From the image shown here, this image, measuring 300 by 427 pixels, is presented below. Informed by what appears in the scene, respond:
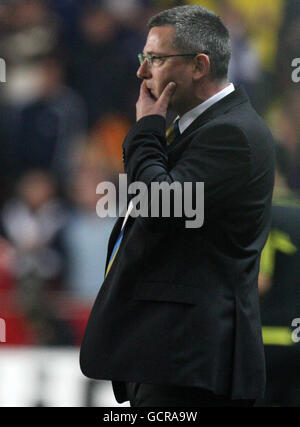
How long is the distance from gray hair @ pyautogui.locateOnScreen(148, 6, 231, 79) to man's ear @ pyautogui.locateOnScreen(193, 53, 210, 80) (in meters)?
0.02

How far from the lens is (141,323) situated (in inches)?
81.0

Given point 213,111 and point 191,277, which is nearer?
point 191,277

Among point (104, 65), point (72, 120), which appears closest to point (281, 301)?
point (72, 120)

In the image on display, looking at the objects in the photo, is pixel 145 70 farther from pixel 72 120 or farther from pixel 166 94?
pixel 72 120

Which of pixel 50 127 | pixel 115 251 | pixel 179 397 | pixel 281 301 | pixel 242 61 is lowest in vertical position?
pixel 179 397

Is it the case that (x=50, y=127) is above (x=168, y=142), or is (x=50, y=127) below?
above

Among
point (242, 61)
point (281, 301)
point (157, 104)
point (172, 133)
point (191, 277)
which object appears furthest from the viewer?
point (242, 61)

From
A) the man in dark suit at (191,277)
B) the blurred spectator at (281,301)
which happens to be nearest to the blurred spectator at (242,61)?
the blurred spectator at (281,301)

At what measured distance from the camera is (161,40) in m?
2.18

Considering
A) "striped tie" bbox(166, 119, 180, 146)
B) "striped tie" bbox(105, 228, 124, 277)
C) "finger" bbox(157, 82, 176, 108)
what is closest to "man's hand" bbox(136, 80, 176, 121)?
"finger" bbox(157, 82, 176, 108)

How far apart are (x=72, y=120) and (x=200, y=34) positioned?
2472 millimetres

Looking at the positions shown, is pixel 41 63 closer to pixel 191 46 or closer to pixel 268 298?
pixel 268 298

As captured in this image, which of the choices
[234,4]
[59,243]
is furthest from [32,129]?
[234,4]

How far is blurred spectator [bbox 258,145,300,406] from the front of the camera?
12.4 ft
